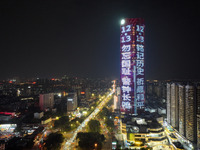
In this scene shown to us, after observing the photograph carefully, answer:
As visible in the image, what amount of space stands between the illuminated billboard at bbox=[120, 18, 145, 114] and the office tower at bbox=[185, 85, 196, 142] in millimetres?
4682

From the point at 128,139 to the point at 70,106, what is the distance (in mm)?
10207

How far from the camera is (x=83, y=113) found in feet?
53.0

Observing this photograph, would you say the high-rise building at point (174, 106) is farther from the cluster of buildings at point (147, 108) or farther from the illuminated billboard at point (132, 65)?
the illuminated billboard at point (132, 65)

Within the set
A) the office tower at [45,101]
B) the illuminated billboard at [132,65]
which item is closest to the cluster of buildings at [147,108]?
the illuminated billboard at [132,65]

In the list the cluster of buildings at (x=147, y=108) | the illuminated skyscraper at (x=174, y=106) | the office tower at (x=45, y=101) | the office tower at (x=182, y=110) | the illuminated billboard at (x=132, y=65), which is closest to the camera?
the cluster of buildings at (x=147, y=108)

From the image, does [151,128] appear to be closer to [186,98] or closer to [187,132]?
[187,132]

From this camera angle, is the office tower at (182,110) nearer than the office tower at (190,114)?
No

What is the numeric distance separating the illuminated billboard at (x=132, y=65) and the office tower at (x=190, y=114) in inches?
184

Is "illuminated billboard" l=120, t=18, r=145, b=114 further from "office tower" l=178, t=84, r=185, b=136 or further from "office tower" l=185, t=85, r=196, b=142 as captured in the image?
"office tower" l=185, t=85, r=196, b=142

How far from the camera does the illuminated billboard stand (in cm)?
1403

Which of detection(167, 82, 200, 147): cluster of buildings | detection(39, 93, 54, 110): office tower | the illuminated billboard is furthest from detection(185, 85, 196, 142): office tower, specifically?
detection(39, 93, 54, 110): office tower

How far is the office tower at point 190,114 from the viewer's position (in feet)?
31.9

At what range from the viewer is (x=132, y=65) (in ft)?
46.2

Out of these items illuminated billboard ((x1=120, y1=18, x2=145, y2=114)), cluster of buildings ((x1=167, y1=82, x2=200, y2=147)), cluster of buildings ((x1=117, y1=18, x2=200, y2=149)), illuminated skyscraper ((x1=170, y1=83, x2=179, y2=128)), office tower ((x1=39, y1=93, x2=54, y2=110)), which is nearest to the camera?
cluster of buildings ((x1=117, y1=18, x2=200, y2=149))
